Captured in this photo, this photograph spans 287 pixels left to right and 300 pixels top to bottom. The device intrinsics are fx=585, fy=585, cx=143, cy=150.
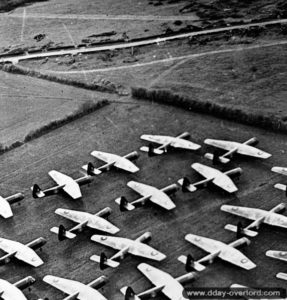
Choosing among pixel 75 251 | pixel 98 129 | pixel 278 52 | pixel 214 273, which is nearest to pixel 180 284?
pixel 214 273

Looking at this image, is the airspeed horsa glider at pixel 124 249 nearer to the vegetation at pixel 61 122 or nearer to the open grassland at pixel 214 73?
the vegetation at pixel 61 122

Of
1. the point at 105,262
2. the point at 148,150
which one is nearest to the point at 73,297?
the point at 105,262

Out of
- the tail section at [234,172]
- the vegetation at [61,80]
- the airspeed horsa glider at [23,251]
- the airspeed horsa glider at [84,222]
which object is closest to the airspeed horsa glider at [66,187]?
the airspeed horsa glider at [84,222]

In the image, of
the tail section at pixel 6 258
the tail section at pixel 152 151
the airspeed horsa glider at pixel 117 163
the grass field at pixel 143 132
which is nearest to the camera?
the grass field at pixel 143 132

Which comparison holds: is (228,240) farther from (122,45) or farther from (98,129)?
(122,45)

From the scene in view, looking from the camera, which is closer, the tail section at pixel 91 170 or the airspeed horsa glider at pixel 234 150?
the airspeed horsa glider at pixel 234 150

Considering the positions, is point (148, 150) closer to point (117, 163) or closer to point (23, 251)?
point (117, 163)
